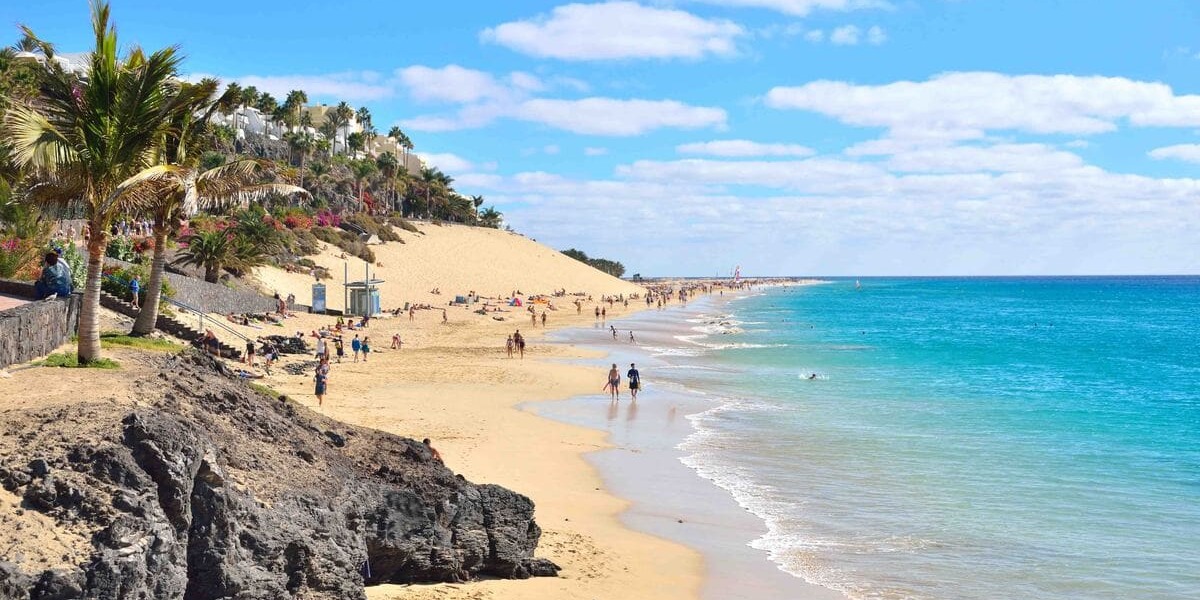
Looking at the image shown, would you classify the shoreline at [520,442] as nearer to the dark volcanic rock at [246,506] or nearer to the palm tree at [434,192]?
the dark volcanic rock at [246,506]

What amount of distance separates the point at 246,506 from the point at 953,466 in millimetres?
14924

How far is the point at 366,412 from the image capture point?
20.4 m

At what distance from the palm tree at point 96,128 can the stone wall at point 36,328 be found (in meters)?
0.70

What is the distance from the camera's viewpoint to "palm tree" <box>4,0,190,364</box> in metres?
10.5

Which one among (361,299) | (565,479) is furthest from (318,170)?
(565,479)

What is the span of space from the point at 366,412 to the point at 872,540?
11539mm

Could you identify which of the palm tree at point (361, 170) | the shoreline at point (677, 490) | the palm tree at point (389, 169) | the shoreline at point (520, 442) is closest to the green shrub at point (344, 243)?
the palm tree at point (361, 170)

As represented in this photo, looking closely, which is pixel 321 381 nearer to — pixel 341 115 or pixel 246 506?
pixel 246 506

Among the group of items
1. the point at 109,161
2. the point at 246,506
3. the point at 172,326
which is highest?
the point at 109,161

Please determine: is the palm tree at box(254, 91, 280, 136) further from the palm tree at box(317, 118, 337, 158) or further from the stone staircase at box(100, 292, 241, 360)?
the stone staircase at box(100, 292, 241, 360)

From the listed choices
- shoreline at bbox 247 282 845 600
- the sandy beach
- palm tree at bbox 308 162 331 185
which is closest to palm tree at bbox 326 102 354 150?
palm tree at bbox 308 162 331 185

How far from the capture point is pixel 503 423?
21094 millimetres

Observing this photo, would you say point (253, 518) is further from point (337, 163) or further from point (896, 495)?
point (337, 163)

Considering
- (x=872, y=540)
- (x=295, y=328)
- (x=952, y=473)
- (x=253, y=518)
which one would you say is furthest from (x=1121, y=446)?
(x=295, y=328)
